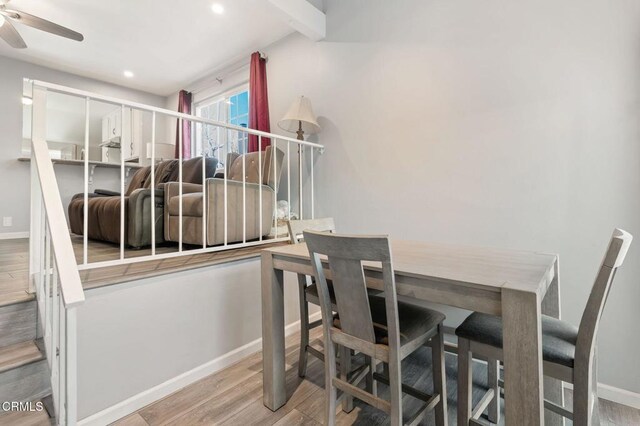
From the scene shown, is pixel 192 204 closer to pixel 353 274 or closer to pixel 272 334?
pixel 272 334

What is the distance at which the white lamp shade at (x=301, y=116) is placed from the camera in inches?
103

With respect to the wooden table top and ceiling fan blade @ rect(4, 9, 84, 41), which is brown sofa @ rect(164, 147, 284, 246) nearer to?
the wooden table top

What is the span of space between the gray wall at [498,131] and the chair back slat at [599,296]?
0.87 meters

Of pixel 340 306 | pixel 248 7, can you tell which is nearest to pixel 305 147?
pixel 248 7

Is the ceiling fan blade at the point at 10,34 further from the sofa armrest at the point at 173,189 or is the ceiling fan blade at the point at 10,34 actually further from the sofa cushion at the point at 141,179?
the sofa armrest at the point at 173,189

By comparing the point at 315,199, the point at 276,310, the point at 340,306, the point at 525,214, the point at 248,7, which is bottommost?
the point at 276,310

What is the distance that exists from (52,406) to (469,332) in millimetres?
1694

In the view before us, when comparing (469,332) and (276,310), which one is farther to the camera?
(276,310)

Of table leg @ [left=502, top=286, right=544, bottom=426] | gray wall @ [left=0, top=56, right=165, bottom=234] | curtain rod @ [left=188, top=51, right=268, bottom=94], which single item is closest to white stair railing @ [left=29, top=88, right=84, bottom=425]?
table leg @ [left=502, top=286, right=544, bottom=426]

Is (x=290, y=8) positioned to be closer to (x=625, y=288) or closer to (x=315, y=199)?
(x=315, y=199)

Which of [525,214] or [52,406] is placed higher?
[525,214]

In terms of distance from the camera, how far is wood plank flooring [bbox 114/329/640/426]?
4.55 ft

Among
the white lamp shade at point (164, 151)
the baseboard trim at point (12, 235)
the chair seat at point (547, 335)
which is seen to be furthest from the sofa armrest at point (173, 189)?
the baseboard trim at point (12, 235)

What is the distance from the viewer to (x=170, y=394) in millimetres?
1574
